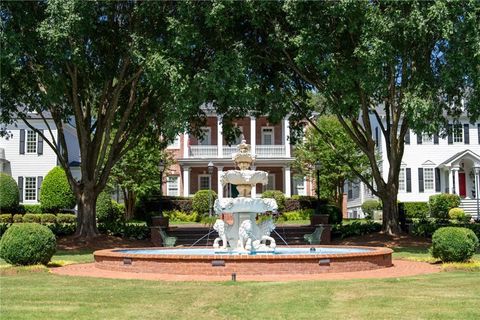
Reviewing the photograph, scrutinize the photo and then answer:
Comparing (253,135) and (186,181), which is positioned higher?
(253,135)

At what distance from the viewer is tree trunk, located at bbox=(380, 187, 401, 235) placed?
27278 millimetres

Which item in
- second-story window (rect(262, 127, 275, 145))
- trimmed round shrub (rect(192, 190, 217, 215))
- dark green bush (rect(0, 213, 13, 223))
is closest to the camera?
dark green bush (rect(0, 213, 13, 223))

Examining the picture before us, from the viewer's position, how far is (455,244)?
52.3 ft

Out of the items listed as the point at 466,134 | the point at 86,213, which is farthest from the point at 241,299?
the point at 466,134

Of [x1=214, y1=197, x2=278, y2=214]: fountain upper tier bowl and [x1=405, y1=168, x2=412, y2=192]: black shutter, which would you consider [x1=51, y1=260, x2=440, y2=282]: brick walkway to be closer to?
[x1=214, y1=197, x2=278, y2=214]: fountain upper tier bowl

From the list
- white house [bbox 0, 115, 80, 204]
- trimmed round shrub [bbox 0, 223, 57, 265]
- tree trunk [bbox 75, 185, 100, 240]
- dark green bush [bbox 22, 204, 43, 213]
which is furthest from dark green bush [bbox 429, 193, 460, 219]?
trimmed round shrub [bbox 0, 223, 57, 265]

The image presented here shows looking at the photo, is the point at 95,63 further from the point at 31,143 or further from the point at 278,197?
the point at 31,143

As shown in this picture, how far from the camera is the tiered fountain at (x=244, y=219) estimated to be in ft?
55.0

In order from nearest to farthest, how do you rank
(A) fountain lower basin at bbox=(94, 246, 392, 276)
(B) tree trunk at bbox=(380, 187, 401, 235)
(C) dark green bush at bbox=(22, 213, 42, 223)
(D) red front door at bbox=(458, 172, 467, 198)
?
(A) fountain lower basin at bbox=(94, 246, 392, 276) < (B) tree trunk at bbox=(380, 187, 401, 235) < (C) dark green bush at bbox=(22, 213, 42, 223) < (D) red front door at bbox=(458, 172, 467, 198)

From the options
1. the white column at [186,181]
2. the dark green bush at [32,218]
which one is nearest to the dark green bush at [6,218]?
the dark green bush at [32,218]

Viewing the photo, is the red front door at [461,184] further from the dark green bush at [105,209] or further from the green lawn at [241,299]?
the green lawn at [241,299]

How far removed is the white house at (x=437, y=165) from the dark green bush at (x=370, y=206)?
2423 mm

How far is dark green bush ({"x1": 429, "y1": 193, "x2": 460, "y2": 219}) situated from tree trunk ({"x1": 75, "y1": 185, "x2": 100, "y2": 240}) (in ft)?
87.5

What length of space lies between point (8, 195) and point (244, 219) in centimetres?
2885
